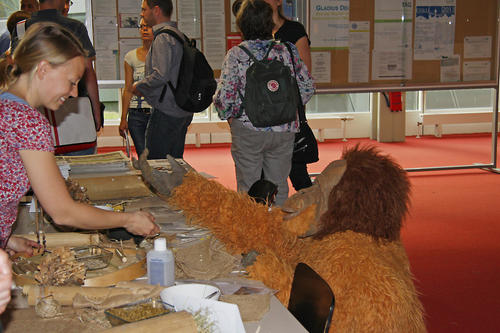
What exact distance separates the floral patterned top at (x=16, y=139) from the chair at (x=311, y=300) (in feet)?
2.41

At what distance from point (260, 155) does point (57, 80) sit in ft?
6.70

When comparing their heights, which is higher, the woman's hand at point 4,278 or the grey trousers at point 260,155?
the woman's hand at point 4,278

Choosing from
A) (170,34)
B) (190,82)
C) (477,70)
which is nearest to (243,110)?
(190,82)

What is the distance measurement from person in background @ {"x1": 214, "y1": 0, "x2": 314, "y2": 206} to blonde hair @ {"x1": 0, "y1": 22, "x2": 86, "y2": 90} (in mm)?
1846

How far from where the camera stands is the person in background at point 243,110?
10.8 feet

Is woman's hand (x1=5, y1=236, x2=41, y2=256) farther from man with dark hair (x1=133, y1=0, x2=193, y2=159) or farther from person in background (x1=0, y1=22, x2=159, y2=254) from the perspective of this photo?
man with dark hair (x1=133, y1=0, x2=193, y2=159)

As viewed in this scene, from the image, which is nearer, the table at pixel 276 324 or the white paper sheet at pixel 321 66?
the table at pixel 276 324

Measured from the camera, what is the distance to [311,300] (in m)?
1.45

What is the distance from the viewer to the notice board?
584cm

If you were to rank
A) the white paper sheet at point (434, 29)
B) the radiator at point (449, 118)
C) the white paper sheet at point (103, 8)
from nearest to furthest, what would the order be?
the white paper sheet at point (103, 8), the white paper sheet at point (434, 29), the radiator at point (449, 118)

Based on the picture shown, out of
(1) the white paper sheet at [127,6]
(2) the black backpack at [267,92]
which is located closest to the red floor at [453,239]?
(2) the black backpack at [267,92]

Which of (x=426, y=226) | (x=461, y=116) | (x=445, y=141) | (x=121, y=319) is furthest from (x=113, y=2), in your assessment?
(x=461, y=116)

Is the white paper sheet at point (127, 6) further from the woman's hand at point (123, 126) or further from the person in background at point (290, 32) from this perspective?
the person in background at point (290, 32)

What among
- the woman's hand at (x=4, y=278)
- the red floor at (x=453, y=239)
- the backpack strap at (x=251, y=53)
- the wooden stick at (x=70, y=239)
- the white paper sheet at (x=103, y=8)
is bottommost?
the red floor at (x=453, y=239)
